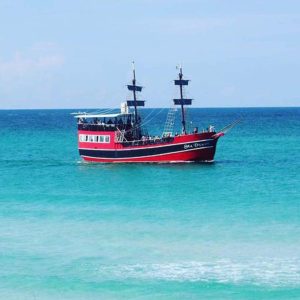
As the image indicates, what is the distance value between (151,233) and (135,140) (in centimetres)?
3385

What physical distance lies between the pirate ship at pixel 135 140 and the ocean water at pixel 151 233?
2.29 meters

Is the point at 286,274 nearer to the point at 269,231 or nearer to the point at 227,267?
the point at 227,267

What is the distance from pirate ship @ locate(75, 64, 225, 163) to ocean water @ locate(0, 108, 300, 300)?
7.50ft

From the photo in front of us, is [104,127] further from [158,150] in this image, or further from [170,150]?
[170,150]

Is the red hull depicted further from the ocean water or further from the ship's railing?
the ocean water

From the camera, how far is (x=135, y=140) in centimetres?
7200

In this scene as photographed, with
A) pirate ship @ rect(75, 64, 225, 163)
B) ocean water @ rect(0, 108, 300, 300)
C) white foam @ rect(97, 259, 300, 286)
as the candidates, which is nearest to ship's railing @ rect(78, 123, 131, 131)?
pirate ship @ rect(75, 64, 225, 163)

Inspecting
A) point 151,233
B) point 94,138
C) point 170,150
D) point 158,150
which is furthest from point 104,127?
point 151,233

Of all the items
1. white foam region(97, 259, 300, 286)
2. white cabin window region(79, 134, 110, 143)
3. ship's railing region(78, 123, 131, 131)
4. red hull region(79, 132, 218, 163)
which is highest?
ship's railing region(78, 123, 131, 131)

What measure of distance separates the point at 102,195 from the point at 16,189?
728 centimetres

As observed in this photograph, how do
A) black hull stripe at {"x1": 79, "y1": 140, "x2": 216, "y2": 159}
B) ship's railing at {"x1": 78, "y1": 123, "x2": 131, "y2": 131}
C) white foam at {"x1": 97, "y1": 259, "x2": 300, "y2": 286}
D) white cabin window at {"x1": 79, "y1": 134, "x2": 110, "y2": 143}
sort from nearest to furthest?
white foam at {"x1": 97, "y1": 259, "x2": 300, "y2": 286} → black hull stripe at {"x1": 79, "y1": 140, "x2": 216, "y2": 159} → ship's railing at {"x1": 78, "y1": 123, "x2": 131, "y2": 131} → white cabin window at {"x1": 79, "y1": 134, "x2": 110, "y2": 143}

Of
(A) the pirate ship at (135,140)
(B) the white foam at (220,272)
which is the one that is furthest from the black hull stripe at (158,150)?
(B) the white foam at (220,272)

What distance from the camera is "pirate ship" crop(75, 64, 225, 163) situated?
6950cm
